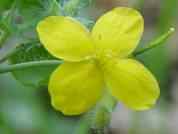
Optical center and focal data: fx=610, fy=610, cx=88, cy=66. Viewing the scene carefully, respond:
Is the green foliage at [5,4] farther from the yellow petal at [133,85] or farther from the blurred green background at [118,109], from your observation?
the blurred green background at [118,109]

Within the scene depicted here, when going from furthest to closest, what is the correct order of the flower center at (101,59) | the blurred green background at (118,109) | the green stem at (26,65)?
the blurred green background at (118,109)
the flower center at (101,59)
the green stem at (26,65)

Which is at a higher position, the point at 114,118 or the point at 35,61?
the point at 35,61

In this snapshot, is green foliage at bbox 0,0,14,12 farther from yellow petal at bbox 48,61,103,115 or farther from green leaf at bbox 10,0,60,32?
yellow petal at bbox 48,61,103,115

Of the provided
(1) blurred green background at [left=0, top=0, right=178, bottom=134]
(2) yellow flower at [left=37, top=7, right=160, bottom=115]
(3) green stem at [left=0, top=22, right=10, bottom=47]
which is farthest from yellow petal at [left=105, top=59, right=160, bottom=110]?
(1) blurred green background at [left=0, top=0, right=178, bottom=134]

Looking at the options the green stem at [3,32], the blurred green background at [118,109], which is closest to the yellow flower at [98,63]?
the green stem at [3,32]

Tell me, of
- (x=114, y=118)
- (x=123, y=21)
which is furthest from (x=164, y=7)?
(x=123, y=21)

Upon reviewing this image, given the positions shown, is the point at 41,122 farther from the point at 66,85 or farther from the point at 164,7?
the point at 66,85
